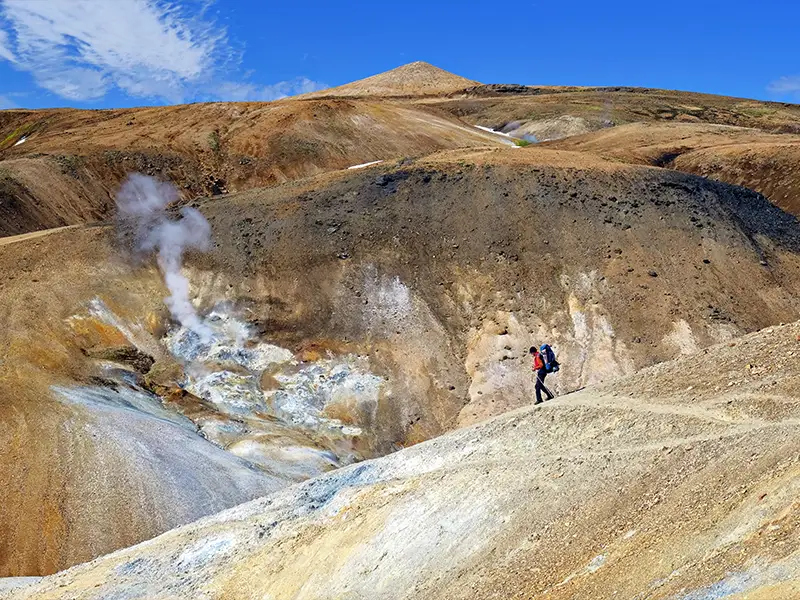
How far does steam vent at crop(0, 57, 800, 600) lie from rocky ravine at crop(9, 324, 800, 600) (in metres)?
0.06

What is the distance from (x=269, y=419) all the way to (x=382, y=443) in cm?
411

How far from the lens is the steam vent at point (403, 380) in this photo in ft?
45.0

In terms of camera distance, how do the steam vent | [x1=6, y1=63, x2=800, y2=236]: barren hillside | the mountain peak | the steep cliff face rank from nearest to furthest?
1. the steam vent
2. the steep cliff face
3. [x1=6, y1=63, x2=800, y2=236]: barren hillside
4. the mountain peak

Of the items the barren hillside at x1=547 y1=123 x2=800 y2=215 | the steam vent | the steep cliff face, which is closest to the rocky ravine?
the steam vent

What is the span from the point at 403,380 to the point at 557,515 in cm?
1827

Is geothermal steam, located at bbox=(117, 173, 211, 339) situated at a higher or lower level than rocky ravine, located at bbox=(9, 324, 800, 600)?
higher

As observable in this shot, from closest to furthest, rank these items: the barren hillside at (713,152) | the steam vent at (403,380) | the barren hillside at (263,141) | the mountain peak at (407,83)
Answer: the steam vent at (403,380) < the barren hillside at (263,141) < the barren hillside at (713,152) < the mountain peak at (407,83)

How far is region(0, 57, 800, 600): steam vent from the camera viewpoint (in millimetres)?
13727

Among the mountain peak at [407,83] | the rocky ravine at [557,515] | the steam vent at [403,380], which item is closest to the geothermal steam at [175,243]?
the steam vent at [403,380]

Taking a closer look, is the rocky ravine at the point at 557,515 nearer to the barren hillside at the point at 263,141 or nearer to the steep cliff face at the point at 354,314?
the steep cliff face at the point at 354,314

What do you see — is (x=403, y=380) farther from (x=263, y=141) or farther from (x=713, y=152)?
(x=713, y=152)

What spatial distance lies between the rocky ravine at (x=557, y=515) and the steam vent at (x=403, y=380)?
0.19 feet

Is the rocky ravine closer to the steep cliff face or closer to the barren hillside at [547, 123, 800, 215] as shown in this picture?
the steep cliff face

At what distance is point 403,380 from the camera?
105 feet
